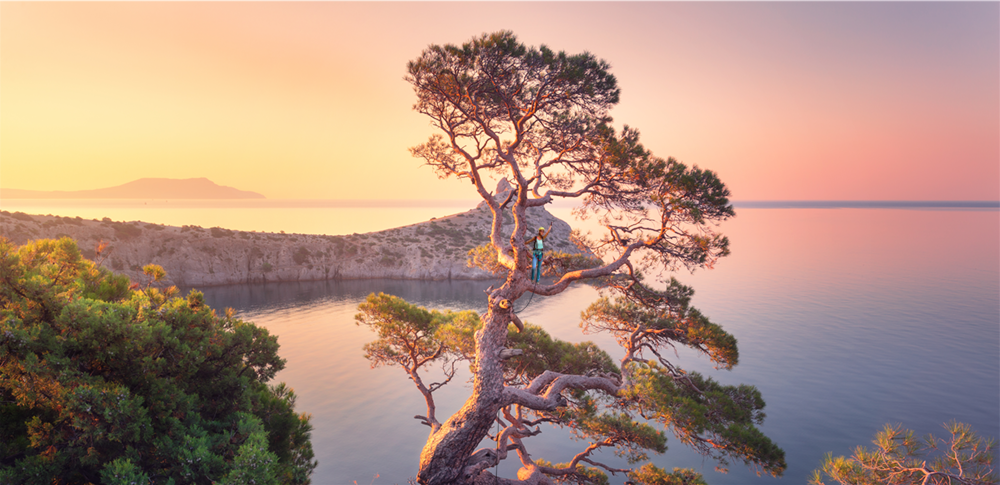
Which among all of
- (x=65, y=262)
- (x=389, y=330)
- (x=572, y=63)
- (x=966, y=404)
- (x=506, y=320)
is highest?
(x=572, y=63)

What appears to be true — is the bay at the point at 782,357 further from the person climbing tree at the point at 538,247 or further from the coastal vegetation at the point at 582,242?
the person climbing tree at the point at 538,247

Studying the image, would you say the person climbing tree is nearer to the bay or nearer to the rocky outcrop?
the bay

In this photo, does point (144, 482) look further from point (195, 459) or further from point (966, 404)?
point (966, 404)

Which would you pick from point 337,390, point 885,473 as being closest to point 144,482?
point 885,473

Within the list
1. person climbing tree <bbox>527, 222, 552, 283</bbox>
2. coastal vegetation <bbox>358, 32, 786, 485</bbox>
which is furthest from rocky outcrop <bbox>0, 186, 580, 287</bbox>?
person climbing tree <bbox>527, 222, 552, 283</bbox>

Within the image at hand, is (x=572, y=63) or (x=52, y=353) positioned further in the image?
(x=572, y=63)

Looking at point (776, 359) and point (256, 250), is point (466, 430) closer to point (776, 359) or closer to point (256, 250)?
point (776, 359)

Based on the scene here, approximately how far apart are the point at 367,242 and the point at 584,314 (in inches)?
2637

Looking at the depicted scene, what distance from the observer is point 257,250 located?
211ft

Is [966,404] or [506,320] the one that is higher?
[506,320]

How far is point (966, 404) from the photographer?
31922 mm

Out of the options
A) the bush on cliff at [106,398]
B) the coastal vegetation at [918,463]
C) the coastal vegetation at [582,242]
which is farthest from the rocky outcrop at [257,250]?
the bush on cliff at [106,398]

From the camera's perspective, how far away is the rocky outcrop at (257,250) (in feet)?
168

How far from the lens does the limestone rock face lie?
5106 cm
